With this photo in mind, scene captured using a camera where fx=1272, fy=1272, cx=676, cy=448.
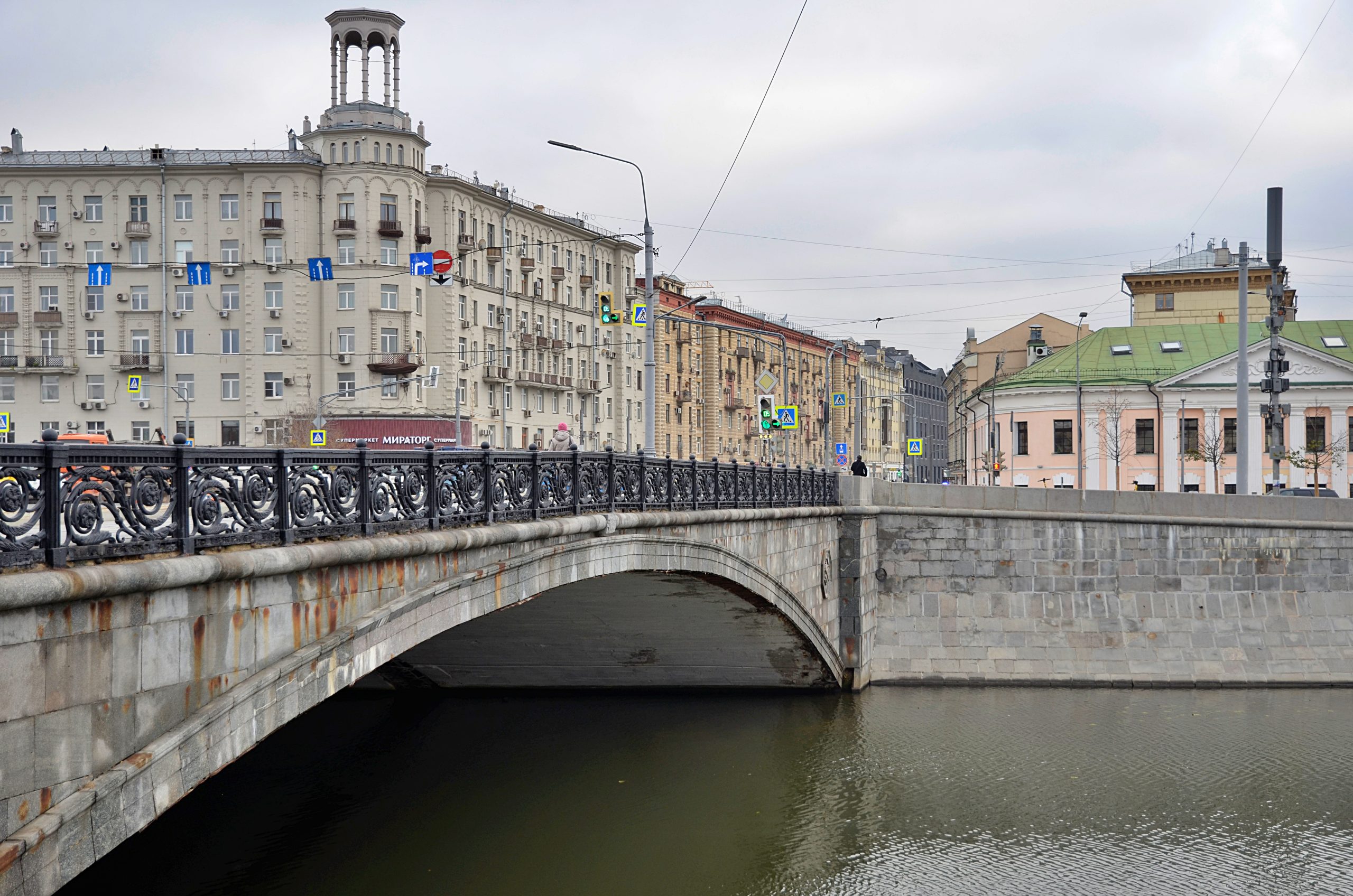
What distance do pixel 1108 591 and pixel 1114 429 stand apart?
871 inches

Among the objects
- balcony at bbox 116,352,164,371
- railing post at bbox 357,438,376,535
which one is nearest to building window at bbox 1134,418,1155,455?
balcony at bbox 116,352,164,371

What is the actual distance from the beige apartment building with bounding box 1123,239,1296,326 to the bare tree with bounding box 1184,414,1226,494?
15.0 metres

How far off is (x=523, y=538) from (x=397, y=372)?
1480 inches

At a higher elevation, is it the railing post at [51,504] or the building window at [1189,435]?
the building window at [1189,435]

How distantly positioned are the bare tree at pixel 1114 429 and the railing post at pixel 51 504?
4545 cm

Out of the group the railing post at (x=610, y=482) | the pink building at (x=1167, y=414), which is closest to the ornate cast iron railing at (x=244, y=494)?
the railing post at (x=610, y=482)

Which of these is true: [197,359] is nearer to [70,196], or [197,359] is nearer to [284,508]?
[70,196]

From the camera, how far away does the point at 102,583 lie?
6.44 m

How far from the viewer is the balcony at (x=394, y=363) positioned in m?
47.7

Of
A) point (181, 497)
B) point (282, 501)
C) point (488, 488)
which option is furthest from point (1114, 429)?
point (181, 497)

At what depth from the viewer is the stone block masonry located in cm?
2675

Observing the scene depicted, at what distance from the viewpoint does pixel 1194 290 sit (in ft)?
206

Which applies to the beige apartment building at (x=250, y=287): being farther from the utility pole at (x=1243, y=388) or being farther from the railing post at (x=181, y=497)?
the railing post at (x=181, y=497)

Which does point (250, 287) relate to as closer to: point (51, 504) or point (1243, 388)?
point (1243, 388)
